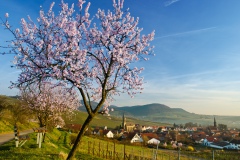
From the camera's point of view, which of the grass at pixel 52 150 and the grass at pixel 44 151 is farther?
the grass at pixel 52 150

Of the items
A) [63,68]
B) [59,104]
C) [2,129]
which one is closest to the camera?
[63,68]

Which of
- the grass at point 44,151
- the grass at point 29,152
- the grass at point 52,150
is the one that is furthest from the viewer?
the grass at point 52,150

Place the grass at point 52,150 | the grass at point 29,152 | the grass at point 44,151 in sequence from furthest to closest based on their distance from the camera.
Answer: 1. the grass at point 52,150
2. the grass at point 44,151
3. the grass at point 29,152

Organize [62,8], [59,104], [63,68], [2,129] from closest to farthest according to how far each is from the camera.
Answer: [63,68] → [62,8] → [59,104] → [2,129]

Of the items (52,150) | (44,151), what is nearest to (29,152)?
(44,151)

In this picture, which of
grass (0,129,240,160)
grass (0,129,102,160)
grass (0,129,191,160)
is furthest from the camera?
grass (0,129,240,160)

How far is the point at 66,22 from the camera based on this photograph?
14.8 meters

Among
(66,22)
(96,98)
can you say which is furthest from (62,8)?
(96,98)

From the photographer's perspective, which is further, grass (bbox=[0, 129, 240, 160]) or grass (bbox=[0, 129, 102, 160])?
grass (bbox=[0, 129, 240, 160])

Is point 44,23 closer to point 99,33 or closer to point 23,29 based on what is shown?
point 23,29

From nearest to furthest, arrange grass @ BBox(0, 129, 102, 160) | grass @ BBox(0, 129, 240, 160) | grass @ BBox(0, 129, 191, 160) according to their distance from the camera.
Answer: grass @ BBox(0, 129, 102, 160)
grass @ BBox(0, 129, 191, 160)
grass @ BBox(0, 129, 240, 160)

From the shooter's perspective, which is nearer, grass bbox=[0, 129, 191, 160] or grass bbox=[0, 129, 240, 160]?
grass bbox=[0, 129, 191, 160]

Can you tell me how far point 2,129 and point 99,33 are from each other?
3074 cm

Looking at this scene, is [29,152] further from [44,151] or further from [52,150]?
[52,150]
